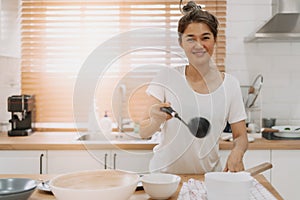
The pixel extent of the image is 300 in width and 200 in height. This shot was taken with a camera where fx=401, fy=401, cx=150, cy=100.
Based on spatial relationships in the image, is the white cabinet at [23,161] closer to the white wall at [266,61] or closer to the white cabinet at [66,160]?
the white cabinet at [66,160]

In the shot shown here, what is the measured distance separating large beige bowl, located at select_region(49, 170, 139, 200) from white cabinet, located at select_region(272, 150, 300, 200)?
160 centimetres

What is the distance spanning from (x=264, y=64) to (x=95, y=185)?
2.26 meters

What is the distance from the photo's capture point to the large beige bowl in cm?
111

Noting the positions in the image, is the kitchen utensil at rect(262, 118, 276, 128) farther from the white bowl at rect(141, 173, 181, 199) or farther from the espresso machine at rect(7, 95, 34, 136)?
the white bowl at rect(141, 173, 181, 199)

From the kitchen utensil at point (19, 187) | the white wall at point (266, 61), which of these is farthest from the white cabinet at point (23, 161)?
the white wall at point (266, 61)

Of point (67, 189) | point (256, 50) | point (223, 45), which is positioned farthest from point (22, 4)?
point (67, 189)

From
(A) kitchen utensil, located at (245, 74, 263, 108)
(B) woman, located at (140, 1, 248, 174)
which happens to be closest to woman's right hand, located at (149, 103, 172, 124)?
(B) woman, located at (140, 1, 248, 174)

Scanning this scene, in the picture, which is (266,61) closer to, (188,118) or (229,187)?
(188,118)

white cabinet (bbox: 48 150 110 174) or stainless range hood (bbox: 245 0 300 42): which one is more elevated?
stainless range hood (bbox: 245 0 300 42)

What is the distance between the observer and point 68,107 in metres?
3.24

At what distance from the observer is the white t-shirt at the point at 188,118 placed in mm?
1599

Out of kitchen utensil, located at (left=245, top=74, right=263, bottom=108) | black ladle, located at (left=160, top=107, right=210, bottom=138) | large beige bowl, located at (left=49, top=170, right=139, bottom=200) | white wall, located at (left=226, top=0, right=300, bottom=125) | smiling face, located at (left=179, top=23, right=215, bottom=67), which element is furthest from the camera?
white wall, located at (left=226, top=0, right=300, bottom=125)

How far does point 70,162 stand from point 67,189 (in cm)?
154

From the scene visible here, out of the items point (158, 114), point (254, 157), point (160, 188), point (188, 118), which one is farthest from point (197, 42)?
point (254, 157)
